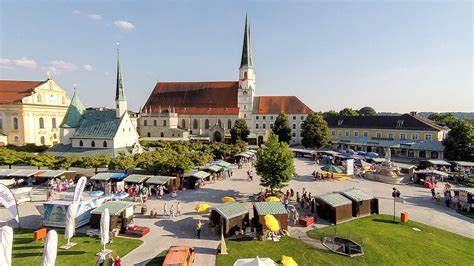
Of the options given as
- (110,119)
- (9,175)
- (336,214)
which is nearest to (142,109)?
(110,119)

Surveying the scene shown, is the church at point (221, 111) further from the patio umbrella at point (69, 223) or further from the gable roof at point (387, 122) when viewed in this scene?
the patio umbrella at point (69, 223)

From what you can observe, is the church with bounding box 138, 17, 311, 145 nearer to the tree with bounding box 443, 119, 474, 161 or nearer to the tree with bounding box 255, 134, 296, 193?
the tree with bounding box 443, 119, 474, 161

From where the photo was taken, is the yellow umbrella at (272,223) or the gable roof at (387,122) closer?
the yellow umbrella at (272,223)

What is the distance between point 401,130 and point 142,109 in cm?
6259

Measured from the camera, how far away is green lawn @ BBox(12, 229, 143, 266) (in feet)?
44.2

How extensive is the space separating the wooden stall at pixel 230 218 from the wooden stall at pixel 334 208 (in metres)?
5.95

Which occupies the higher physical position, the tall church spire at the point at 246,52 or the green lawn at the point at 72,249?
the tall church spire at the point at 246,52

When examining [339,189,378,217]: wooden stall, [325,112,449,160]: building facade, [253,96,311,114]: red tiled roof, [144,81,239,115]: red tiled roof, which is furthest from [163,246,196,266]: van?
[253,96,311,114]: red tiled roof

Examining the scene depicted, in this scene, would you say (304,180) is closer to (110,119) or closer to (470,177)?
(470,177)

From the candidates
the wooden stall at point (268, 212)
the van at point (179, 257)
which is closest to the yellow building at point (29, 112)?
the wooden stall at point (268, 212)

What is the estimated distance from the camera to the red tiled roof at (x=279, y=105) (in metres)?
71.6

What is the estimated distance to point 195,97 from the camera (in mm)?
76312

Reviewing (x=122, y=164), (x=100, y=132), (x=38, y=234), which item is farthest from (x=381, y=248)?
(x=100, y=132)

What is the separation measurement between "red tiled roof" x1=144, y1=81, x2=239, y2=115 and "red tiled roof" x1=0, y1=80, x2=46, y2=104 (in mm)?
26557
